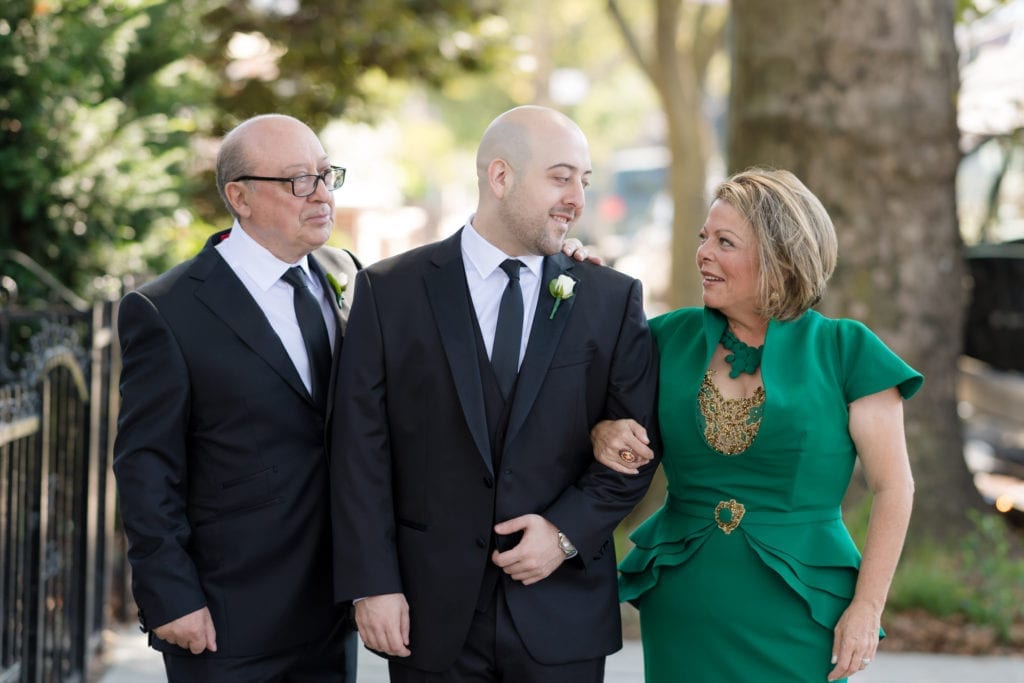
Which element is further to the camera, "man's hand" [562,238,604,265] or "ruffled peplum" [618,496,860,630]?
"man's hand" [562,238,604,265]

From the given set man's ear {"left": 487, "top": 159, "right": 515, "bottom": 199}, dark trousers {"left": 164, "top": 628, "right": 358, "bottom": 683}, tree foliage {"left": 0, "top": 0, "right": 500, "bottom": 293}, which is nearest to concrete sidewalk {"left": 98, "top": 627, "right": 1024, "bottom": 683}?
tree foliage {"left": 0, "top": 0, "right": 500, "bottom": 293}

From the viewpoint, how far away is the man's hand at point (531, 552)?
10.3ft

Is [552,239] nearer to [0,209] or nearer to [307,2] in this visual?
[0,209]

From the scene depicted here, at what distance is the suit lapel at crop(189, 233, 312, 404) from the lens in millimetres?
3283

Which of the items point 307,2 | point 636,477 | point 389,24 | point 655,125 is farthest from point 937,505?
point 655,125

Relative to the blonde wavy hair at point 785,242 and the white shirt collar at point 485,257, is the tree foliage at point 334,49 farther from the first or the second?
the blonde wavy hair at point 785,242

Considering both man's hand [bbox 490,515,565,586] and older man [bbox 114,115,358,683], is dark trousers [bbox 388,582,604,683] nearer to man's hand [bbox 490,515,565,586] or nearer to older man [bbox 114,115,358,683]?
man's hand [bbox 490,515,565,586]

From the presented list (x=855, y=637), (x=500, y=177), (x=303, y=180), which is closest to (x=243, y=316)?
(x=303, y=180)

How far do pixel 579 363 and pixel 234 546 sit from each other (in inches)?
40.3

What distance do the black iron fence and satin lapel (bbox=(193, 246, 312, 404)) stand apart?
4.55 feet

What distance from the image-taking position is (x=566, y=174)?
322 centimetres

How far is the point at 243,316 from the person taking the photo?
330 cm

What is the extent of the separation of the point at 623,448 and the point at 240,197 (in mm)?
1248

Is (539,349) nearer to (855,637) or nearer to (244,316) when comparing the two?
(244,316)
